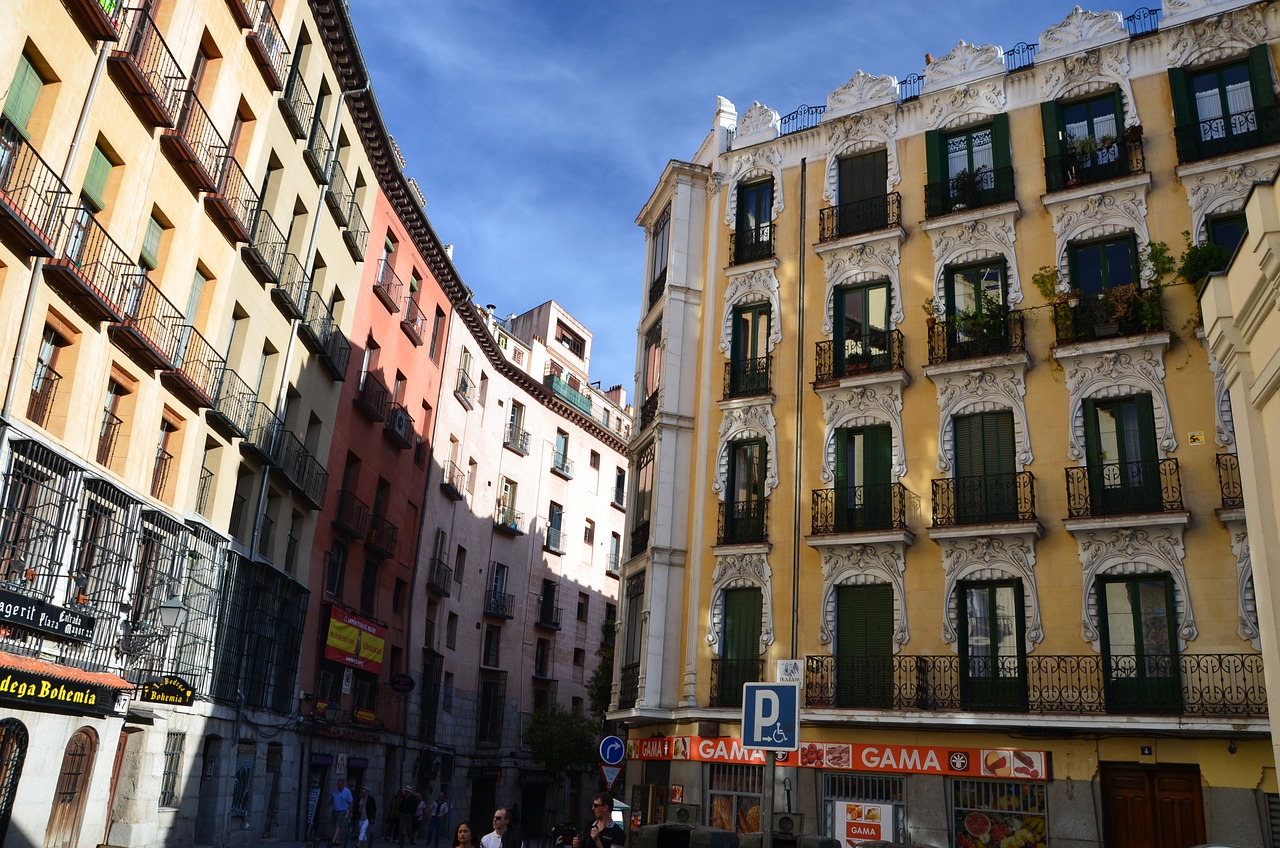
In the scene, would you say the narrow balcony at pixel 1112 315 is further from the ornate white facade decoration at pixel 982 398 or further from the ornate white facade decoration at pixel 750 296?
the ornate white facade decoration at pixel 750 296

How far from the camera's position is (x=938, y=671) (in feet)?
71.4

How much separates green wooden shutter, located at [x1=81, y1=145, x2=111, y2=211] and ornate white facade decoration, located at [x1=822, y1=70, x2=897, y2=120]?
1699 centimetres

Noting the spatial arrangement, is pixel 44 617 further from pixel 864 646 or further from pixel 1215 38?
pixel 1215 38

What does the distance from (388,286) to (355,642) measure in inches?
457

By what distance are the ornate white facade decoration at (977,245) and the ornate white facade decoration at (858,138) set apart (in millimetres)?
2211

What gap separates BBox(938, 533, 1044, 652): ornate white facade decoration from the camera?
21375mm

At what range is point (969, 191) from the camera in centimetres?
2492

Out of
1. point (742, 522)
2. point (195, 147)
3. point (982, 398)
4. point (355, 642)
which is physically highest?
point (195, 147)

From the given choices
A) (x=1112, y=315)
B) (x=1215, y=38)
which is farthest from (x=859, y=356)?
(x=1215, y=38)

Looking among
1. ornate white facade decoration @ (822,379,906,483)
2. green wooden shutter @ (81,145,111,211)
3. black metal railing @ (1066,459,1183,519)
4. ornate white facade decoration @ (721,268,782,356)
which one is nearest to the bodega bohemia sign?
black metal railing @ (1066,459,1183,519)

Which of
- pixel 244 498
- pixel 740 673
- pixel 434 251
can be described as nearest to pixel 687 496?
pixel 740 673

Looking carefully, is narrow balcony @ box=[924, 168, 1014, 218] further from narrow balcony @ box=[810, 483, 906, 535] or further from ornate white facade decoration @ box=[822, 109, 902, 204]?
narrow balcony @ box=[810, 483, 906, 535]

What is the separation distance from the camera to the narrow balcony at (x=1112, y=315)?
21656mm

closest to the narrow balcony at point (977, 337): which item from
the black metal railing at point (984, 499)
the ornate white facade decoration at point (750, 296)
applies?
the black metal railing at point (984, 499)
